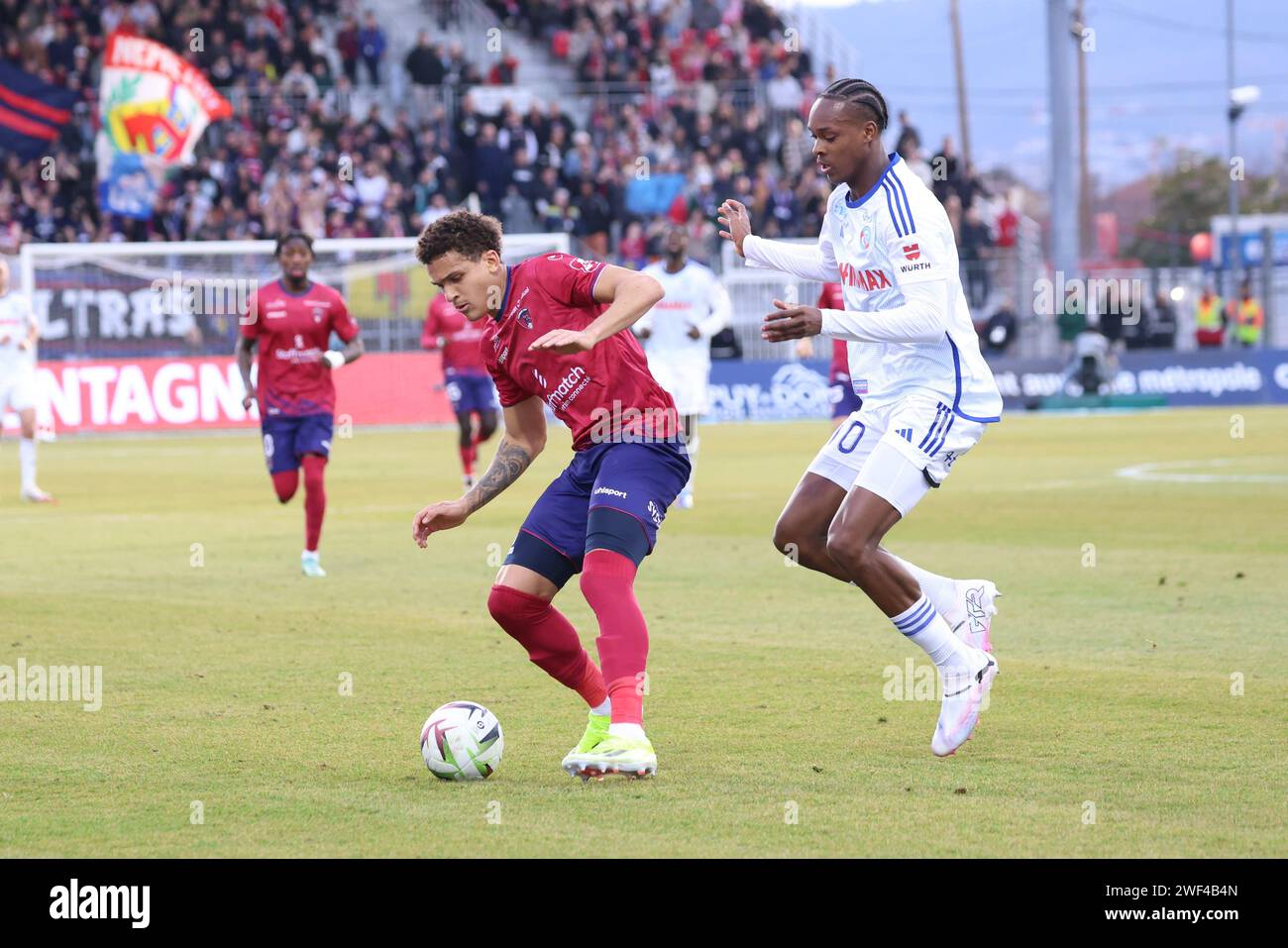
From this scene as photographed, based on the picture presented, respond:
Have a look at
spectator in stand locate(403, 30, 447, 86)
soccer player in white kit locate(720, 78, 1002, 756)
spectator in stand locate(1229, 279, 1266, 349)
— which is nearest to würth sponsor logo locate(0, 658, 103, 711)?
soccer player in white kit locate(720, 78, 1002, 756)

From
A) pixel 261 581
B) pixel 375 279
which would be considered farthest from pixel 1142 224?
pixel 261 581

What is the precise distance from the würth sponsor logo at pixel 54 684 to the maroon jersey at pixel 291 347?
4437 mm

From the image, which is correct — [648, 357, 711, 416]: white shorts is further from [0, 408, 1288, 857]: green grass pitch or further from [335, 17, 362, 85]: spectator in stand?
[335, 17, 362, 85]: spectator in stand

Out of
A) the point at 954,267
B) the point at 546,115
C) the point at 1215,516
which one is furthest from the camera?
the point at 546,115

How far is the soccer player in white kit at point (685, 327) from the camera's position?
19.4m

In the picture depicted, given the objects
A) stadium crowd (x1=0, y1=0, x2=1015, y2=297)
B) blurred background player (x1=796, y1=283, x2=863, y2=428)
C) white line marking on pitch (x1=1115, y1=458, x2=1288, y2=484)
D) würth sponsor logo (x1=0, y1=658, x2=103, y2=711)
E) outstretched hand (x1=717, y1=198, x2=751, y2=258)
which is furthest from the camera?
stadium crowd (x1=0, y1=0, x2=1015, y2=297)

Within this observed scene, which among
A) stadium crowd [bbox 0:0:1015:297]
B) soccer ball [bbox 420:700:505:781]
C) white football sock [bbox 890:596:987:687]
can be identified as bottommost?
soccer ball [bbox 420:700:505:781]

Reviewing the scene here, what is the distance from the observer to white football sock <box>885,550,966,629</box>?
7617mm

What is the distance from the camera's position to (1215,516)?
16.3 metres

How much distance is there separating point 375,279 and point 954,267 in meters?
25.1

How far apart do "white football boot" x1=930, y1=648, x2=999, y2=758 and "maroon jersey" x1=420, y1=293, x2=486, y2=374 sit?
14361 millimetres

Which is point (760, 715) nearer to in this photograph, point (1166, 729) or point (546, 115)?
point (1166, 729)
